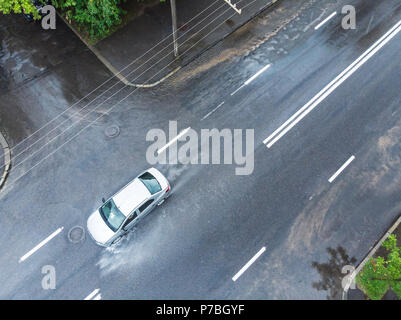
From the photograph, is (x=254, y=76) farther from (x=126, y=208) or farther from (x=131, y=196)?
(x=126, y=208)

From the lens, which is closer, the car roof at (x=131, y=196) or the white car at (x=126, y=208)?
the white car at (x=126, y=208)

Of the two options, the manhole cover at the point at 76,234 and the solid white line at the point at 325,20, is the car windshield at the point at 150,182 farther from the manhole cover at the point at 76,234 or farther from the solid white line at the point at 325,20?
the solid white line at the point at 325,20

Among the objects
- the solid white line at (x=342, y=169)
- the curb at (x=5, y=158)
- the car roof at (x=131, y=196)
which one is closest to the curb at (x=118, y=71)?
the car roof at (x=131, y=196)

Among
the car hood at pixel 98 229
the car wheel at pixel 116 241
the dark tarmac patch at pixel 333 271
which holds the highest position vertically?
the car hood at pixel 98 229

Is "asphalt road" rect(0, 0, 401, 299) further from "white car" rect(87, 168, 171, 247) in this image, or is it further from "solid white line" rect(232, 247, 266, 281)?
"white car" rect(87, 168, 171, 247)

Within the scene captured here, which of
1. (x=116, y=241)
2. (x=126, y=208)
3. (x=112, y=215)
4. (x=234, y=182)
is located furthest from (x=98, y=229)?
(x=234, y=182)

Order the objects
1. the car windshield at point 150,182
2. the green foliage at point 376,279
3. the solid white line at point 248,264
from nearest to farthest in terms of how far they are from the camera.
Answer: the green foliage at point 376,279 → the solid white line at point 248,264 → the car windshield at point 150,182
